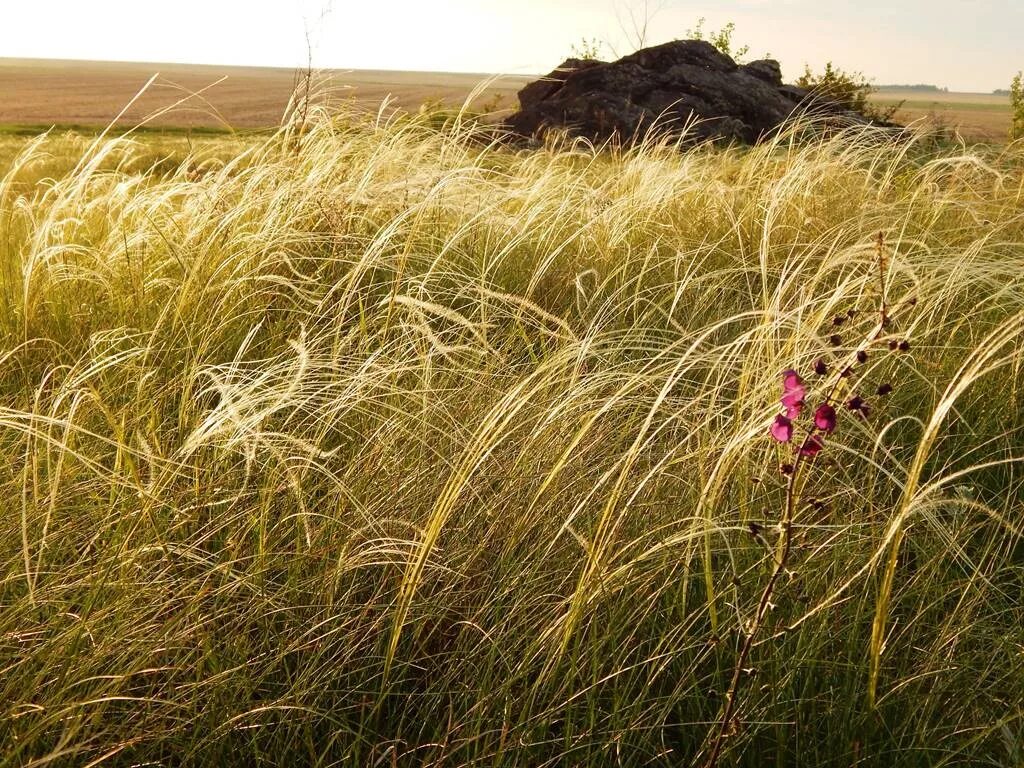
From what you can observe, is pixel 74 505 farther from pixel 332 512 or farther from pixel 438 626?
pixel 438 626

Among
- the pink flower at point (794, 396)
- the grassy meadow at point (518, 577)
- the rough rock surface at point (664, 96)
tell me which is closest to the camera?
the pink flower at point (794, 396)

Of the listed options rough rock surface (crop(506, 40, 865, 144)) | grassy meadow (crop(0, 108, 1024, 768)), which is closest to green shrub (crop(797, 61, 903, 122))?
rough rock surface (crop(506, 40, 865, 144))

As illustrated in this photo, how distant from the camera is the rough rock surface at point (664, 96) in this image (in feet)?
36.1

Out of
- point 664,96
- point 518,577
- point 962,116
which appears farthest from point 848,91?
point 962,116

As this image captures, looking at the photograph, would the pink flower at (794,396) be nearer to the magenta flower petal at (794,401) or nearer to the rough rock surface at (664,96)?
the magenta flower petal at (794,401)

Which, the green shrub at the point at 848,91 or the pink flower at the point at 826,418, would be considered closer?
the pink flower at the point at 826,418

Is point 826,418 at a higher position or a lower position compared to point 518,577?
higher

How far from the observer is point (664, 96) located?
445 inches

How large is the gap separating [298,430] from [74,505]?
0.47m

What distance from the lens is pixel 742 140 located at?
10977mm

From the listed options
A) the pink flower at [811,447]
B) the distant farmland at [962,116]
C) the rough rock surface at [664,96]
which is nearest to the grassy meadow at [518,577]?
the pink flower at [811,447]

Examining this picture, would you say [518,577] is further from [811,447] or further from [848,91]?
[848,91]

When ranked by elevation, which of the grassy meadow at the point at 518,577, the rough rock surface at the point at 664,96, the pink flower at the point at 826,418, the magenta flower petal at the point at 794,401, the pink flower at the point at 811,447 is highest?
the rough rock surface at the point at 664,96

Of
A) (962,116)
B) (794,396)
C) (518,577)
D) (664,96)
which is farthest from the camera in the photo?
(962,116)
